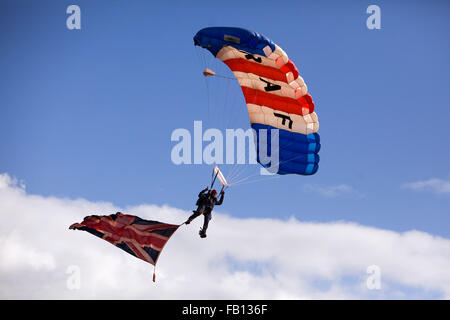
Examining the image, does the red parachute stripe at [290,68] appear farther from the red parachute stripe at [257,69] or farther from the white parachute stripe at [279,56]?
the white parachute stripe at [279,56]

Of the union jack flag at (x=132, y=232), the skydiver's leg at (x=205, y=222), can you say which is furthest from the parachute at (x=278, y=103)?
the union jack flag at (x=132, y=232)

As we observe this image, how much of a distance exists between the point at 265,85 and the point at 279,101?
75cm

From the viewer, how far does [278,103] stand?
21.6m

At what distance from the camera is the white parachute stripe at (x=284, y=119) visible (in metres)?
21.7

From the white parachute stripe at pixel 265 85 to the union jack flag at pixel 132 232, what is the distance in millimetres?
5655

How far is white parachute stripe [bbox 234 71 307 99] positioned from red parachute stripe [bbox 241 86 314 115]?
13 centimetres

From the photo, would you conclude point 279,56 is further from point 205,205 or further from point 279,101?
point 205,205

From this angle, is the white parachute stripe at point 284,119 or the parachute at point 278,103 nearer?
the parachute at point 278,103

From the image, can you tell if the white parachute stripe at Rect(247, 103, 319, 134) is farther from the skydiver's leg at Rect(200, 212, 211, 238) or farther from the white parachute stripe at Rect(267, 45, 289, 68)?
the skydiver's leg at Rect(200, 212, 211, 238)
